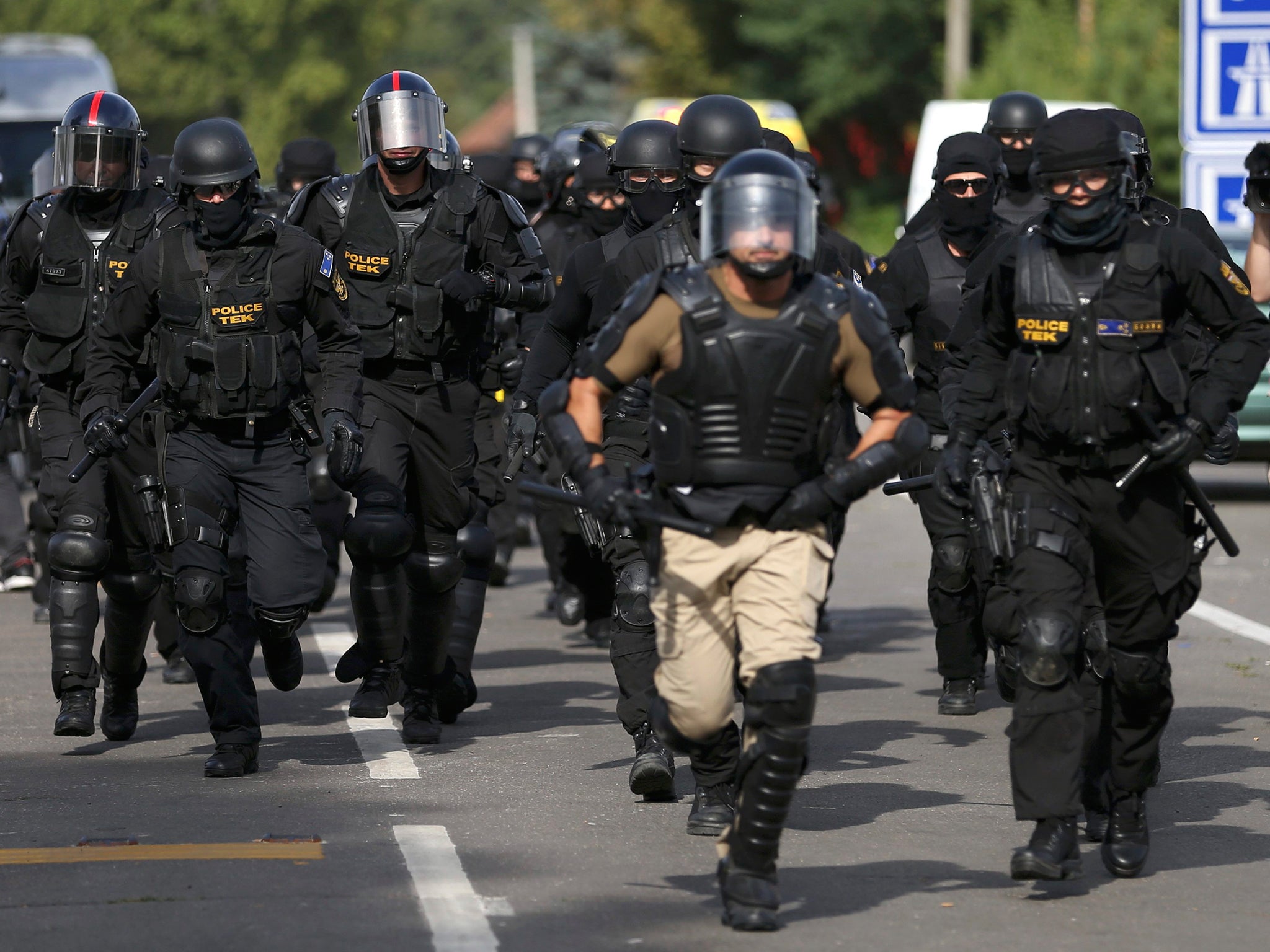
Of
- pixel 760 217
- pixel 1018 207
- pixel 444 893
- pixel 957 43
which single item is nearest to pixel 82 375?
pixel 444 893

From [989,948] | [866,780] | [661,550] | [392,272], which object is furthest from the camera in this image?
[392,272]

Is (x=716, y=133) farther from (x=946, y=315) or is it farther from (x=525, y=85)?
(x=525, y=85)

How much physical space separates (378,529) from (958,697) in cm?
252

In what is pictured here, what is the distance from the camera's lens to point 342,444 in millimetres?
8070

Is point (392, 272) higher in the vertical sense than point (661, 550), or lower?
higher

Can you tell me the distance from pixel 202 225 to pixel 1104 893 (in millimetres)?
3837

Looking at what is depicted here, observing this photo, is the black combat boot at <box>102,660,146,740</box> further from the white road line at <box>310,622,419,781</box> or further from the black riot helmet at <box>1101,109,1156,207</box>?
the black riot helmet at <box>1101,109,1156,207</box>

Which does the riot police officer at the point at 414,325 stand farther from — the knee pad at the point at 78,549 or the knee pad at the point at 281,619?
the knee pad at the point at 78,549

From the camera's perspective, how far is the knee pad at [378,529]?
8.39 metres

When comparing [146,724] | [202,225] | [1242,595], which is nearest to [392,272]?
[202,225]

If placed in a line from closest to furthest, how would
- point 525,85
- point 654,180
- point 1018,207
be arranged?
point 654,180 → point 1018,207 → point 525,85

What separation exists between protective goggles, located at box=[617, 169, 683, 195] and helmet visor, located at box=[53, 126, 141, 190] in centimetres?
205

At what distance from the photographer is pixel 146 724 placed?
899 cm

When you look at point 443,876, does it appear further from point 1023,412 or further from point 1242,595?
point 1242,595
